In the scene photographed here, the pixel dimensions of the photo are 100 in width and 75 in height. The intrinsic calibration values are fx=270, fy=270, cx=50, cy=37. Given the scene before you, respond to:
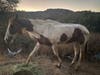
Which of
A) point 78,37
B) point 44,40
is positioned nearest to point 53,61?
point 44,40

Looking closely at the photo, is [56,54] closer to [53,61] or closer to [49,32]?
[53,61]

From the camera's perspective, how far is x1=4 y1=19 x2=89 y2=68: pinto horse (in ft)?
12.7

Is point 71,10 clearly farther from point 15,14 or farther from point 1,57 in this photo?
point 1,57

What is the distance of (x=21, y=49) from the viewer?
4094 millimetres

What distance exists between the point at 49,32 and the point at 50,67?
505 mm

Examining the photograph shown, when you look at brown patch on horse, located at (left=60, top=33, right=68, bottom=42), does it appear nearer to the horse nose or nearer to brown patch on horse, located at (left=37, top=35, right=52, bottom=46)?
brown patch on horse, located at (left=37, top=35, right=52, bottom=46)

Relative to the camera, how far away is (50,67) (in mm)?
3889

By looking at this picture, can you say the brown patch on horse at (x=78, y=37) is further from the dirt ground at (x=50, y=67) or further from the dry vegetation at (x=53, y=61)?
the dirt ground at (x=50, y=67)

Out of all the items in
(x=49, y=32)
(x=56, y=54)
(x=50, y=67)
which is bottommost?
(x=50, y=67)

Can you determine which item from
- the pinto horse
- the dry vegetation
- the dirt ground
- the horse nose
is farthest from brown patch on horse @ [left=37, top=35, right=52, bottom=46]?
the horse nose

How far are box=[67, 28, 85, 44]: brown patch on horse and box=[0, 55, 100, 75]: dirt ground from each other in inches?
13.5

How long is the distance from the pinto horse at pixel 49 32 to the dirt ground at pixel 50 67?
0.29 ft

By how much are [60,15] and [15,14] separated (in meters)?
0.70

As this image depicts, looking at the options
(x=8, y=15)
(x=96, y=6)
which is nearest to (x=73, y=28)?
(x=96, y=6)
